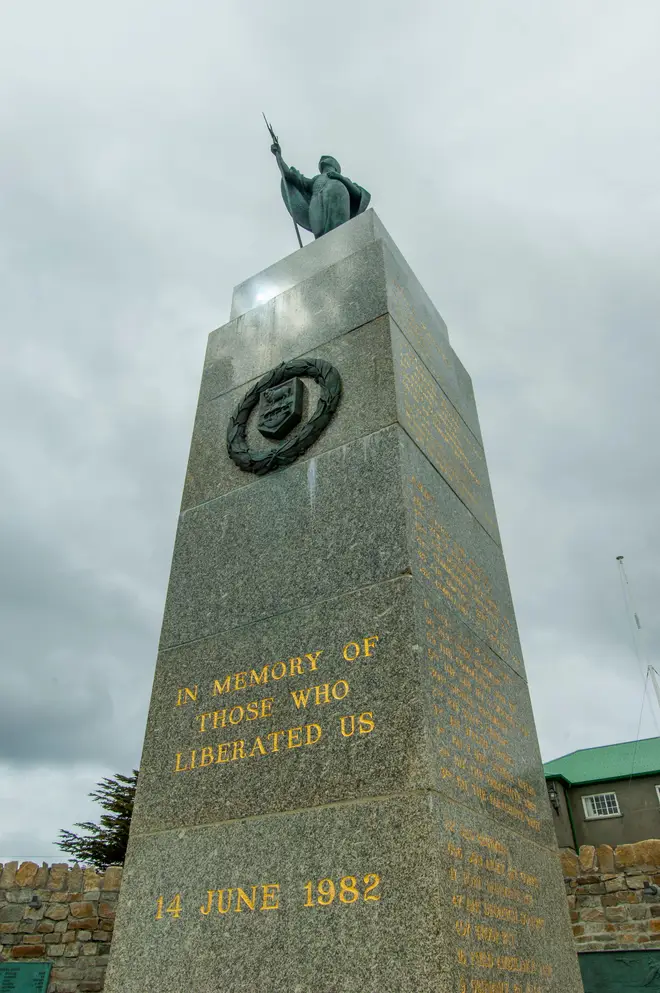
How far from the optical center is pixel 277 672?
4.31 metres

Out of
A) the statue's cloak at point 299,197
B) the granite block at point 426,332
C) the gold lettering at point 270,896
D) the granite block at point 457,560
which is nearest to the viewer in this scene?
the gold lettering at point 270,896

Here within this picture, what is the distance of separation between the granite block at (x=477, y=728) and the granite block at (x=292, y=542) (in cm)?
57

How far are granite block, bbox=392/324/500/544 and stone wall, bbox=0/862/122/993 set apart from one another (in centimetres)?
874

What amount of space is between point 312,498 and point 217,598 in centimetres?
104

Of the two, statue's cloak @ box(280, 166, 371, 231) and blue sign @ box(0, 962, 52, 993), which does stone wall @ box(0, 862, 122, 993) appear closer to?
blue sign @ box(0, 962, 52, 993)

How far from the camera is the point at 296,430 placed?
18.5ft

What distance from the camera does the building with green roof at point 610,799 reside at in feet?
87.5

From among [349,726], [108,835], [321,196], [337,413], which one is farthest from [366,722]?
[108,835]

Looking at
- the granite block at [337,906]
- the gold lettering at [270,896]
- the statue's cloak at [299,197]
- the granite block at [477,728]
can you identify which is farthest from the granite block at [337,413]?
the statue's cloak at [299,197]

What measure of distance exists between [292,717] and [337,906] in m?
1.06

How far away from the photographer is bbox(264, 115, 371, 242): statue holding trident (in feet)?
28.7

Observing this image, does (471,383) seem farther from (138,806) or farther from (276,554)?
(138,806)

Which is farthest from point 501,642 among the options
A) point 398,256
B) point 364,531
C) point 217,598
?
point 398,256

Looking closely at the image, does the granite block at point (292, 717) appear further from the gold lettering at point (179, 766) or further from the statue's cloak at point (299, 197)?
the statue's cloak at point (299, 197)
